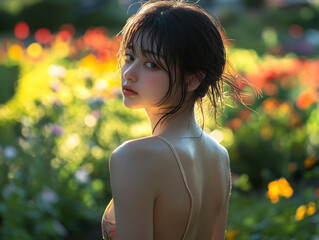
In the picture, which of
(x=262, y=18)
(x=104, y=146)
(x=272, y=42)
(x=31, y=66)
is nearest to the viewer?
(x=104, y=146)

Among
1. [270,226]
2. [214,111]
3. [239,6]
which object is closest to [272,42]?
[270,226]

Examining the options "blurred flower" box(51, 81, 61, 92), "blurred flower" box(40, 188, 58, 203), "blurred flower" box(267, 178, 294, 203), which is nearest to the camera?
"blurred flower" box(267, 178, 294, 203)

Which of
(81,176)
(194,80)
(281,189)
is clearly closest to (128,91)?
(194,80)

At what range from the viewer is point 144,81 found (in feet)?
→ 4.48

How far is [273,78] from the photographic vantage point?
6.26 metres

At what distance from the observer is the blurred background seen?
3.46 meters

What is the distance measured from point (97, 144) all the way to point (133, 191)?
12.0ft

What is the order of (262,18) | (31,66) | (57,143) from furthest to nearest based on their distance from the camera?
(262,18)
(31,66)
(57,143)

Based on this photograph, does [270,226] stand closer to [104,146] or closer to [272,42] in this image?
[104,146]

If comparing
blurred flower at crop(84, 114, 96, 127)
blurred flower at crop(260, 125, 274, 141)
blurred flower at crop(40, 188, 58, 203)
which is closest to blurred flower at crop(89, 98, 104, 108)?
blurred flower at crop(84, 114, 96, 127)

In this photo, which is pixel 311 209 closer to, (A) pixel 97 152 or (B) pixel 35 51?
(A) pixel 97 152

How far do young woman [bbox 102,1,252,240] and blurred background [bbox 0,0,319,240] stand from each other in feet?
2.51

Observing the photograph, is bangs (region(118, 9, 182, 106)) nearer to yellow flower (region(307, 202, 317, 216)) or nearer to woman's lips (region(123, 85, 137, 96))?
woman's lips (region(123, 85, 137, 96))

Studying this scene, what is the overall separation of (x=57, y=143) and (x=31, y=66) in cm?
366
